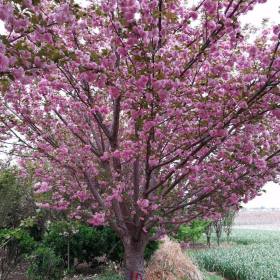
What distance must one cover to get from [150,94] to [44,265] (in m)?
4.53

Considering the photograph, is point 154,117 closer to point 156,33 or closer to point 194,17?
point 156,33

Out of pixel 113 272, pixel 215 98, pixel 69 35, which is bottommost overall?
pixel 113 272

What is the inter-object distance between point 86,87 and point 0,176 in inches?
137

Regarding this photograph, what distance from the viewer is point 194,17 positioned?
12.0 feet

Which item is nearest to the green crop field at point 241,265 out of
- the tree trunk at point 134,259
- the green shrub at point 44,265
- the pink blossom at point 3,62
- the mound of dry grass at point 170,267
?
the mound of dry grass at point 170,267

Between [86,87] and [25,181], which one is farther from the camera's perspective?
[25,181]

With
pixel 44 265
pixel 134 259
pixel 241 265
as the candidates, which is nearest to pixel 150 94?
pixel 134 259

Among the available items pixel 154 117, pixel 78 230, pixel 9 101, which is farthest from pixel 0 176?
pixel 154 117

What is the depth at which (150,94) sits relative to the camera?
3285 millimetres

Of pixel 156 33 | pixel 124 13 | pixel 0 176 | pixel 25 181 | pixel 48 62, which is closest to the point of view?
pixel 48 62

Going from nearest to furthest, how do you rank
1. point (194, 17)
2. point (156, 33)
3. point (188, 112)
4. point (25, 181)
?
point (156, 33), point (194, 17), point (188, 112), point (25, 181)

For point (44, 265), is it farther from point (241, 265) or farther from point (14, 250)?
point (241, 265)

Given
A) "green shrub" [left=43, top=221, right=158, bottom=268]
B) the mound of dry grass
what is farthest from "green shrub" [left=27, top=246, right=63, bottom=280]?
the mound of dry grass

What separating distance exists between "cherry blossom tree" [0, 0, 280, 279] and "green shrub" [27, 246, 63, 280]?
56.4 inches
